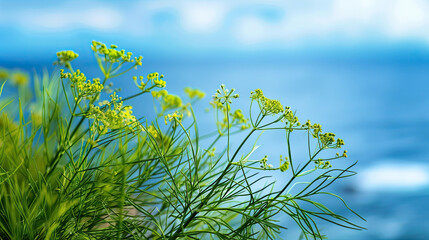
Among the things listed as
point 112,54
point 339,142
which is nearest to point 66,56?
point 112,54

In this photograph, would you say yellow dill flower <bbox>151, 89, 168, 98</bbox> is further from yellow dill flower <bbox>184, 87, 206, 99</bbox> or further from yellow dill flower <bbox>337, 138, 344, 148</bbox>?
yellow dill flower <bbox>337, 138, 344, 148</bbox>

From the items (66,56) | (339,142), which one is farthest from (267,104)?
(66,56)

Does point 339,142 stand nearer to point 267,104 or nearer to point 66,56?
point 267,104

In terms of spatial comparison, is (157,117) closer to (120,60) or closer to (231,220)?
(120,60)

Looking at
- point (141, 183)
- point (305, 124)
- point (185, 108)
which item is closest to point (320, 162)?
point (305, 124)

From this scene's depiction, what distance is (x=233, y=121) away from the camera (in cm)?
54

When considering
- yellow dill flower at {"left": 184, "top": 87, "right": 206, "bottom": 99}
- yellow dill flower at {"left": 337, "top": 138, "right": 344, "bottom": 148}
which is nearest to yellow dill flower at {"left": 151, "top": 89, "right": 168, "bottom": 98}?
yellow dill flower at {"left": 184, "top": 87, "right": 206, "bottom": 99}

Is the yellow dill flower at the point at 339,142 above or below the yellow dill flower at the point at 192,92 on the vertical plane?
below

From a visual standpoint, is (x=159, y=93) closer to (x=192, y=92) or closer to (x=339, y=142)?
(x=192, y=92)

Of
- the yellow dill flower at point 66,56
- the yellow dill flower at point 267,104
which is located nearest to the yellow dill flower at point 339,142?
the yellow dill flower at point 267,104

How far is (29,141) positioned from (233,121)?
31 cm

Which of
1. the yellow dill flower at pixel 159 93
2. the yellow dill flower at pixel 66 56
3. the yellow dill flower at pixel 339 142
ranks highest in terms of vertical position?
the yellow dill flower at pixel 66 56

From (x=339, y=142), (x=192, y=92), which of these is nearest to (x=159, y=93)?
(x=192, y=92)

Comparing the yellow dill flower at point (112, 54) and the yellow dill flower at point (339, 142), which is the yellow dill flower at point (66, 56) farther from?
the yellow dill flower at point (339, 142)
